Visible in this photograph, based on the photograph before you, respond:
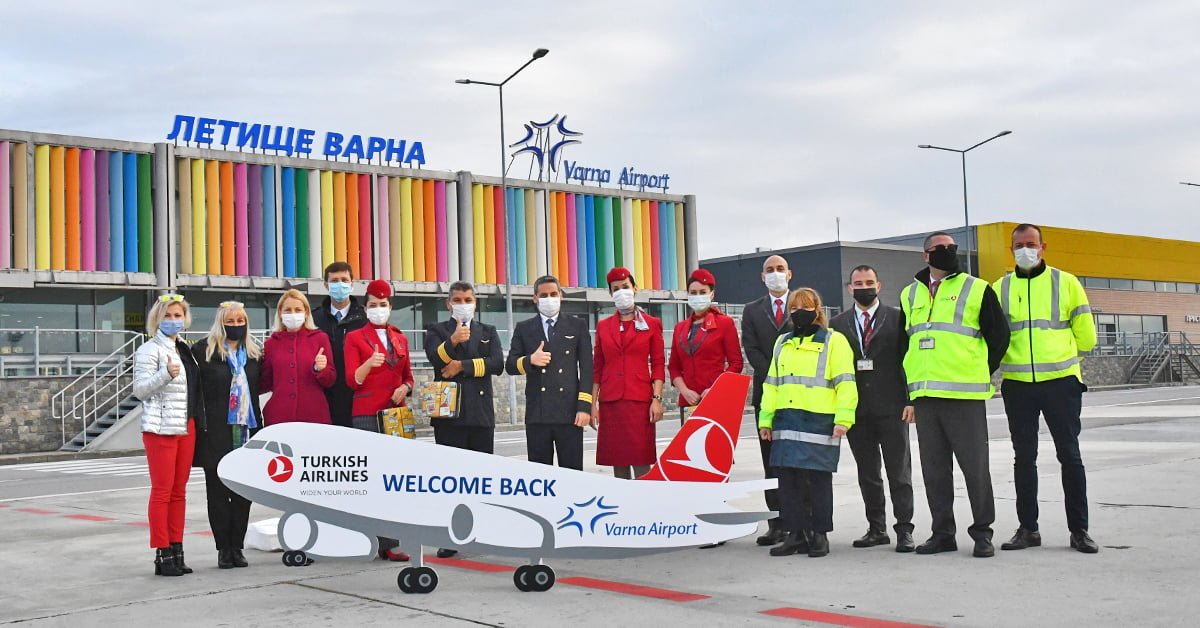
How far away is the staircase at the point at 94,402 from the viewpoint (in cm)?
2683

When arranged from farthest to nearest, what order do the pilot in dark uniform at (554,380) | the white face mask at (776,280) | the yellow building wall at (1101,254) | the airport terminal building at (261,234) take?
the yellow building wall at (1101,254)
the airport terminal building at (261,234)
the white face mask at (776,280)
the pilot in dark uniform at (554,380)

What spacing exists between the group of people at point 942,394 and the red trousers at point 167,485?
416cm

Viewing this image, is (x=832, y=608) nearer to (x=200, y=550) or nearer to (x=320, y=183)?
(x=200, y=550)

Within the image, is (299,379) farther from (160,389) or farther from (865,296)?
(865,296)

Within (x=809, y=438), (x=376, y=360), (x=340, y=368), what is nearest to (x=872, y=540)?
(x=809, y=438)

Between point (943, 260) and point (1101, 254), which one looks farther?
point (1101, 254)

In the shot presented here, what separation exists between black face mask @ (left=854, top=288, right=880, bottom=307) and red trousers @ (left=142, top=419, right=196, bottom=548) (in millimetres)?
4949

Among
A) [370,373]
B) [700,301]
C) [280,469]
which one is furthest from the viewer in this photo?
[700,301]

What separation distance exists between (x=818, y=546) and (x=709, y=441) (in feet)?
3.60

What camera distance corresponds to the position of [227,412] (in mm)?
8555

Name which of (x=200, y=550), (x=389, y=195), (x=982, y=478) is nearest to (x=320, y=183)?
(x=389, y=195)

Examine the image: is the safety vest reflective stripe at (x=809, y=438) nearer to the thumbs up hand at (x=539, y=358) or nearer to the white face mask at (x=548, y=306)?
the thumbs up hand at (x=539, y=358)

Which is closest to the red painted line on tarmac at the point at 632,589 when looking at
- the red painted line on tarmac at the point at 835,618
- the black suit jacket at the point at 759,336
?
the red painted line on tarmac at the point at 835,618

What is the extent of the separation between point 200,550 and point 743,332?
4.68 m
